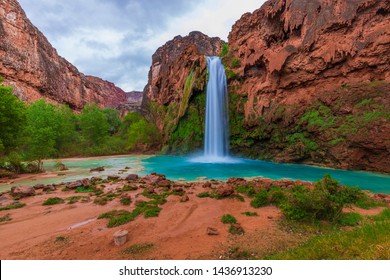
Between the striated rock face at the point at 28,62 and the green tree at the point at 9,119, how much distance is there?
5155 cm

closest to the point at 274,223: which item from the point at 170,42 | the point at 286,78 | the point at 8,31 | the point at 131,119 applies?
the point at 286,78

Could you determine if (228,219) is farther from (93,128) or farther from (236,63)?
(93,128)

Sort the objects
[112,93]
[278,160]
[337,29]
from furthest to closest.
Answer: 1. [112,93]
2. [278,160]
3. [337,29]

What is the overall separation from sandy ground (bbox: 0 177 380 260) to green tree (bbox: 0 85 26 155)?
39.7 feet

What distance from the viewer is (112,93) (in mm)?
155250

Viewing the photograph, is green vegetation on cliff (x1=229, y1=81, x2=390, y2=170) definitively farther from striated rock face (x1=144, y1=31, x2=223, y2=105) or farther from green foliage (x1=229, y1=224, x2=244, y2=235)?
Result: green foliage (x1=229, y1=224, x2=244, y2=235)

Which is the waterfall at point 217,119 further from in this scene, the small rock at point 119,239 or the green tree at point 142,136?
the small rock at point 119,239

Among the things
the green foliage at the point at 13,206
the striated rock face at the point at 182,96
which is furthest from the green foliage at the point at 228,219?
the striated rock face at the point at 182,96

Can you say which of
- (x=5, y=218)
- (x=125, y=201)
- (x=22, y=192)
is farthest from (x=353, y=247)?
(x=22, y=192)

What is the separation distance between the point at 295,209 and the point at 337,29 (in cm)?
2384

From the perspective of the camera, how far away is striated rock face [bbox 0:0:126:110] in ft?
180

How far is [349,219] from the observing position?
20.4 ft

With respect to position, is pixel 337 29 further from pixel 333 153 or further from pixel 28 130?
pixel 28 130

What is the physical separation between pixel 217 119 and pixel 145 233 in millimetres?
29091
